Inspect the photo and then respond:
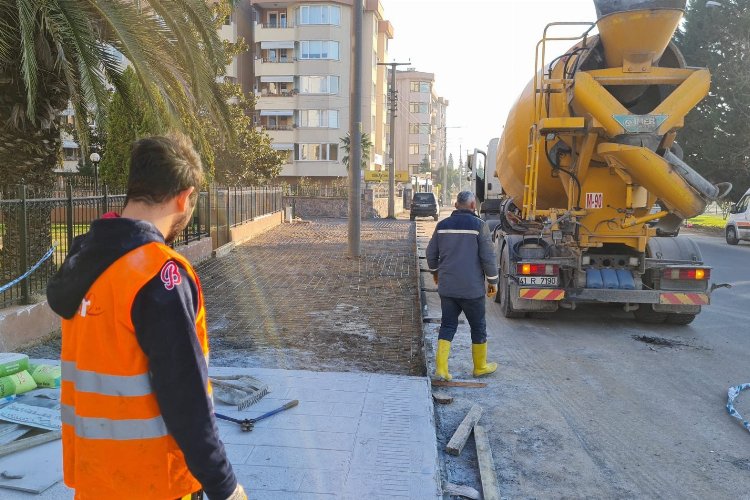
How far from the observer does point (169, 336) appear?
5.81ft

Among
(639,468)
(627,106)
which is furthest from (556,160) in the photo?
(639,468)

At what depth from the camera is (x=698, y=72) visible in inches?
291

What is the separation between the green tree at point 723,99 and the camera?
100ft

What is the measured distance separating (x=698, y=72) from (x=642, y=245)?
223cm

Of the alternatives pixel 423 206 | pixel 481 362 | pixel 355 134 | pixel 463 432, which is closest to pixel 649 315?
pixel 481 362

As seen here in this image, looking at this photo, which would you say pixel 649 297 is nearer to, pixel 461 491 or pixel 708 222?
pixel 461 491

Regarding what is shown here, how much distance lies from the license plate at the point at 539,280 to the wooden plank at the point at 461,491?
4.85 metres

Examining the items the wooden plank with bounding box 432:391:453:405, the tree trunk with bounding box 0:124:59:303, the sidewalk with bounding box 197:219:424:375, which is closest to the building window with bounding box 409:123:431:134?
the sidewalk with bounding box 197:219:424:375

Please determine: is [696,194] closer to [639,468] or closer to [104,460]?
[639,468]

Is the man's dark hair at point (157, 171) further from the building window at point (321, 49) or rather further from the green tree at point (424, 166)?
the green tree at point (424, 166)

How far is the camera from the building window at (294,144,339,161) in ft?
168

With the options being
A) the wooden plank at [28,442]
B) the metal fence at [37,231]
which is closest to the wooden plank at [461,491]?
the wooden plank at [28,442]

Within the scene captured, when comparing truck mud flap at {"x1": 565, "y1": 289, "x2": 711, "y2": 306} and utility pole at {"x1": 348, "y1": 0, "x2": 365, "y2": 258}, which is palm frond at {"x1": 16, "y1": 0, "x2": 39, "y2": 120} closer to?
truck mud flap at {"x1": 565, "y1": 289, "x2": 711, "y2": 306}

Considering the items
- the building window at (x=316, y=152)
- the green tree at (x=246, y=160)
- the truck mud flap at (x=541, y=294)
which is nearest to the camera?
the truck mud flap at (x=541, y=294)
